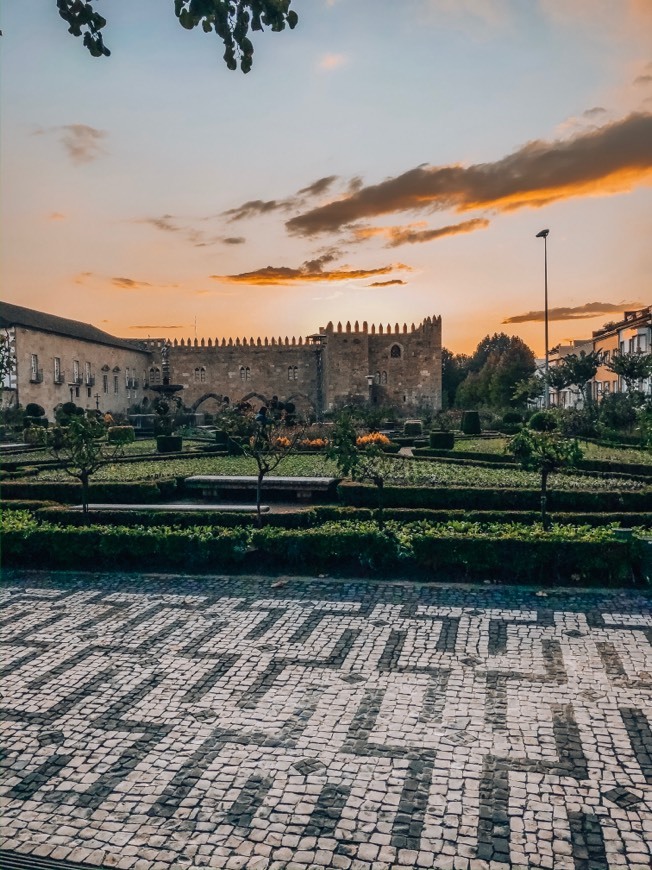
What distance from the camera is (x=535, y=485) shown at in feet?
45.7

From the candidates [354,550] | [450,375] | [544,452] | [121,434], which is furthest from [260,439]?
[450,375]

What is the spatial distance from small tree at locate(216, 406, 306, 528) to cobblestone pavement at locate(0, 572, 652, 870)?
4154 millimetres

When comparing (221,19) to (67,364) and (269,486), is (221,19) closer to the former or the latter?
(269,486)

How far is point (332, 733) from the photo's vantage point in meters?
4.96

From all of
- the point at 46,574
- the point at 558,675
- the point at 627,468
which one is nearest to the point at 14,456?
the point at 46,574

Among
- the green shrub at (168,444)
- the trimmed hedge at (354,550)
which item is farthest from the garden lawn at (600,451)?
the green shrub at (168,444)

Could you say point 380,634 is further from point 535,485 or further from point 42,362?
point 42,362

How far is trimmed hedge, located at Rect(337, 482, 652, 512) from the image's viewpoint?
1212 cm

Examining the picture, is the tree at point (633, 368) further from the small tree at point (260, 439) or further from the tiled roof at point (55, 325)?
the tiled roof at point (55, 325)

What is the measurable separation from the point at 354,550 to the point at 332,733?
14.2 feet

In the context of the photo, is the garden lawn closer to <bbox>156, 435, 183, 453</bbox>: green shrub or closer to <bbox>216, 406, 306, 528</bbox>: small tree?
<bbox>216, 406, 306, 528</bbox>: small tree

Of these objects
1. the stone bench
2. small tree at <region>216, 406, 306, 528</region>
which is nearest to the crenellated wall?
small tree at <region>216, 406, 306, 528</region>

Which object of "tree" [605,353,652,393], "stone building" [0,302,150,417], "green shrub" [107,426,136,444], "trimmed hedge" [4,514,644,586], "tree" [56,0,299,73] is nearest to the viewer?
"tree" [56,0,299,73]

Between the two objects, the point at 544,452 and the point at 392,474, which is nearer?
the point at 544,452
